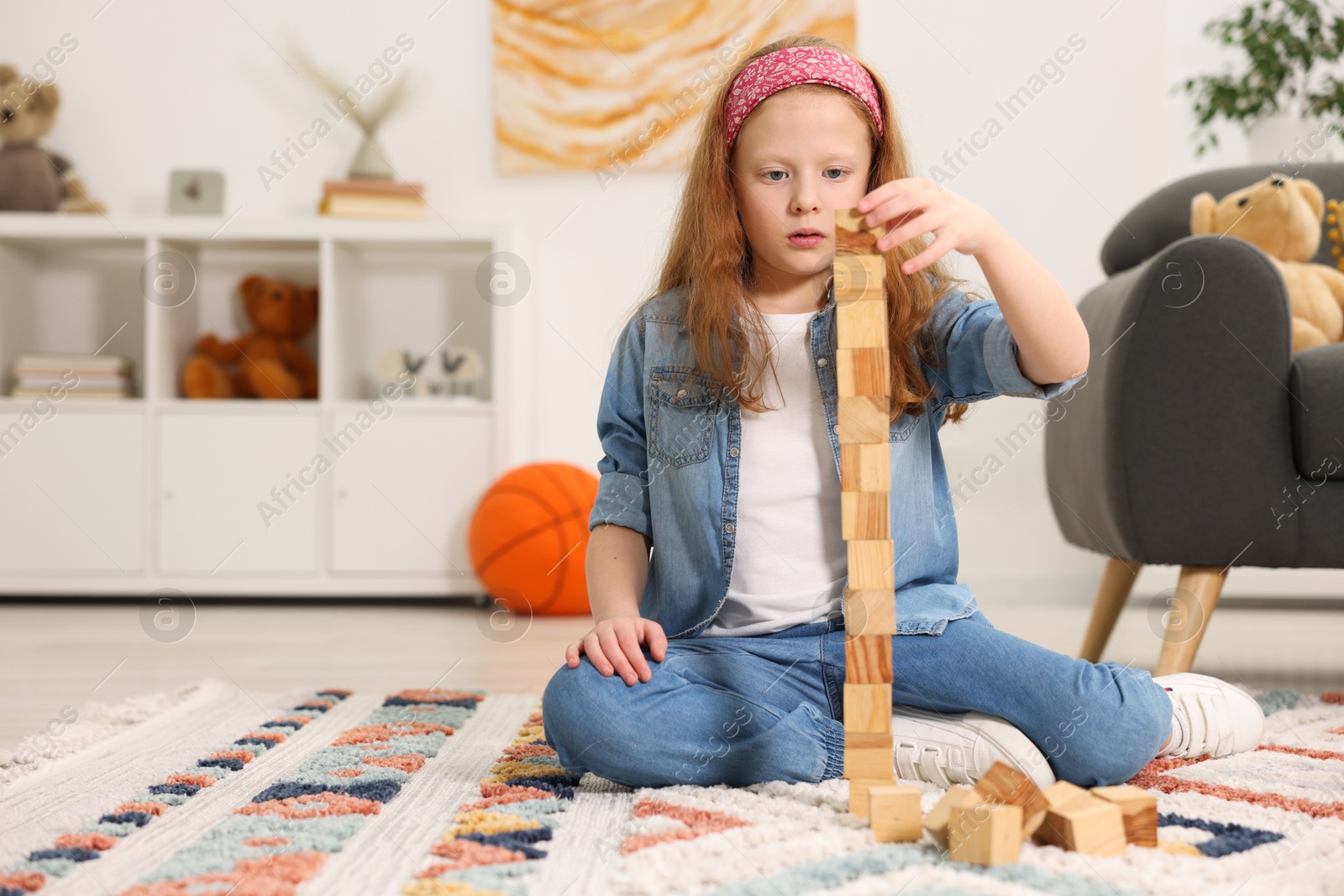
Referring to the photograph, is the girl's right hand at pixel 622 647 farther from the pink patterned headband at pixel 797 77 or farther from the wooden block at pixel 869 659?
the pink patterned headband at pixel 797 77

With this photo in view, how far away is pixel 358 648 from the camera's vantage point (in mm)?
1645

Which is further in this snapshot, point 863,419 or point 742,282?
point 742,282

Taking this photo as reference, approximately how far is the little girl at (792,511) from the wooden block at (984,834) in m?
0.18

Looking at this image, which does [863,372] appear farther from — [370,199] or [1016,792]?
[370,199]

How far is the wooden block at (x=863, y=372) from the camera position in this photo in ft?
2.20

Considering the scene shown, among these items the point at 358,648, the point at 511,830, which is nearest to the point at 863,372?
the point at 511,830

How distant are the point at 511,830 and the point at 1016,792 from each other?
0.30 metres

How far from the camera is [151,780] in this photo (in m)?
0.82

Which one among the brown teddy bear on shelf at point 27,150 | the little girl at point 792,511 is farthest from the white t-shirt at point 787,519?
the brown teddy bear on shelf at point 27,150

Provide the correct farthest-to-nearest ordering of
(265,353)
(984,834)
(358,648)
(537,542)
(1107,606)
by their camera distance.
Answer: (265,353)
(537,542)
(358,648)
(1107,606)
(984,834)

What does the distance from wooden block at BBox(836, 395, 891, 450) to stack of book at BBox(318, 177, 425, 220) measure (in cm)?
183

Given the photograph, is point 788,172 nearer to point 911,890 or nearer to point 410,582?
point 911,890

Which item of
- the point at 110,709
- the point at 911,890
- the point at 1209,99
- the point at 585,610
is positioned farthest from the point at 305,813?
the point at 1209,99

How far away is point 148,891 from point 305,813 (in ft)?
0.51
